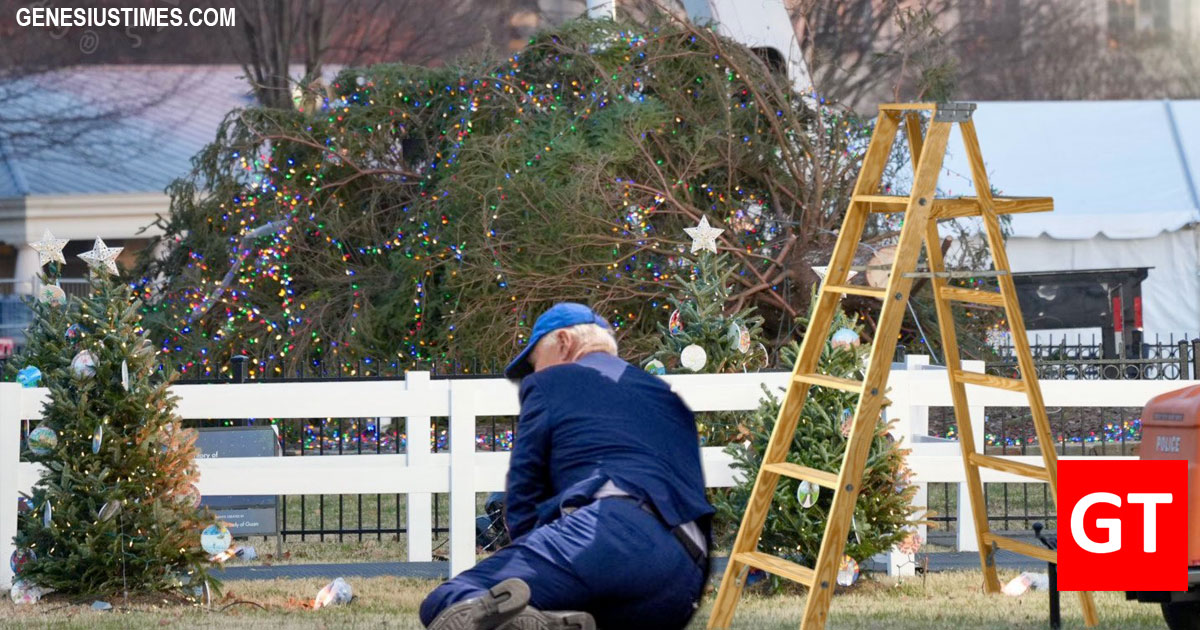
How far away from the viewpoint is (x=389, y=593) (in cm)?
731

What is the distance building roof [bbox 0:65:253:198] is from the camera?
82.2ft

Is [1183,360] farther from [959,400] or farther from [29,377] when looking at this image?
[29,377]

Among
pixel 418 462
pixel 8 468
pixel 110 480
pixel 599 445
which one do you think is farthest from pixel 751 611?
pixel 8 468

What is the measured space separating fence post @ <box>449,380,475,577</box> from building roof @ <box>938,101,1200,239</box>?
11081 millimetres

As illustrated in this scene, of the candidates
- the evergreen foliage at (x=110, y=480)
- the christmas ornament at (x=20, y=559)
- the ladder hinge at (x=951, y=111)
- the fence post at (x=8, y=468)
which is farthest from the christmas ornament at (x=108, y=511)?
the ladder hinge at (x=951, y=111)

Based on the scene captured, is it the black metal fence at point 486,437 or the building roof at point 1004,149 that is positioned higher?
the building roof at point 1004,149

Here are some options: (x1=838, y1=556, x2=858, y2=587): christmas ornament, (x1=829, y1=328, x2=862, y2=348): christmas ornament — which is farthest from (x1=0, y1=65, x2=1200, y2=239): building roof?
(x1=838, y1=556, x2=858, y2=587): christmas ornament

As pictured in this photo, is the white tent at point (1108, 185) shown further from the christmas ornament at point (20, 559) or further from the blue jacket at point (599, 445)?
the blue jacket at point (599, 445)

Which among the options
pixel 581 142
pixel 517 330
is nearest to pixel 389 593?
pixel 517 330

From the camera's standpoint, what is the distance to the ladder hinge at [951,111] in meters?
5.59

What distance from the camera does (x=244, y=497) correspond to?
8.48 meters

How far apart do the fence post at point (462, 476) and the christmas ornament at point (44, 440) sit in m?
1.96

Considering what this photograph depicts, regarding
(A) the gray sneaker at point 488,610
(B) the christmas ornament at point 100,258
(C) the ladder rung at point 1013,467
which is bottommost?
(A) the gray sneaker at point 488,610

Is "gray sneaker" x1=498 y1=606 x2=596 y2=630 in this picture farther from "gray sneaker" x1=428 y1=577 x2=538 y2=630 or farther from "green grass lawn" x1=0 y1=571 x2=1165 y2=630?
"green grass lawn" x1=0 y1=571 x2=1165 y2=630
